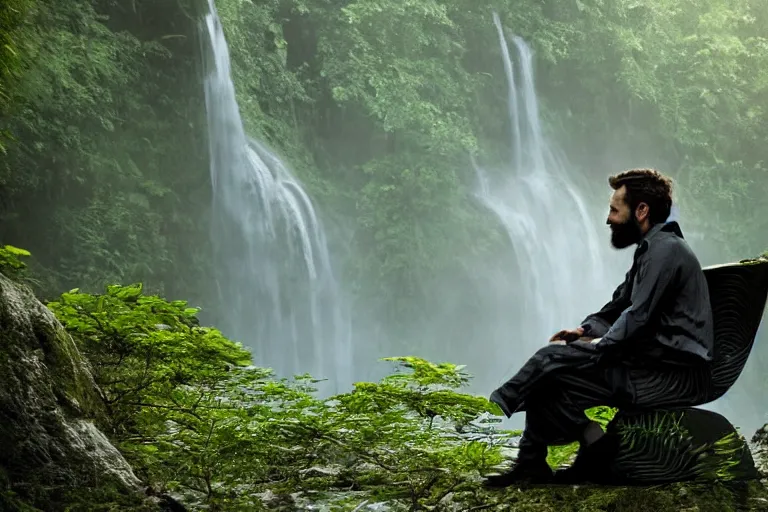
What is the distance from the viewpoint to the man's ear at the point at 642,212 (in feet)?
9.38

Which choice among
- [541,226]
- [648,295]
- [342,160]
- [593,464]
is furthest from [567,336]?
[541,226]

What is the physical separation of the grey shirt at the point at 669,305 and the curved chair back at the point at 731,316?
0.51 feet

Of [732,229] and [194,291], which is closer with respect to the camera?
[194,291]

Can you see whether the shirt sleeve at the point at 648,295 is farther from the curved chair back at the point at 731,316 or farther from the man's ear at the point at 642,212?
the curved chair back at the point at 731,316

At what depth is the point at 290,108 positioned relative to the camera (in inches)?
788

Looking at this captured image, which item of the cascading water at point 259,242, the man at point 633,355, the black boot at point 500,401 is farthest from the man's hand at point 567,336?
the cascading water at point 259,242

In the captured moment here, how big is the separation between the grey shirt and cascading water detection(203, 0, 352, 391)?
14105 mm

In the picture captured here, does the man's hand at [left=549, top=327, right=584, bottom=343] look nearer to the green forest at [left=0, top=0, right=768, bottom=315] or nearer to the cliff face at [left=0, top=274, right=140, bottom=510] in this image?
the cliff face at [left=0, top=274, right=140, bottom=510]

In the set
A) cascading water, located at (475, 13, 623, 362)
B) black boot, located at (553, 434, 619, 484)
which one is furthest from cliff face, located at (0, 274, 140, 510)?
cascading water, located at (475, 13, 623, 362)

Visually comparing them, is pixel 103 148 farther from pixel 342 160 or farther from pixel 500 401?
pixel 500 401

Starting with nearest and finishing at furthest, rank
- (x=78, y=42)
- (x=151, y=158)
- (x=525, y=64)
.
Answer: (x=78, y=42) → (x=151, y=158) → (x=525, y=64)

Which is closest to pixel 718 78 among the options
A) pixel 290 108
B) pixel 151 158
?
pixel 290 108

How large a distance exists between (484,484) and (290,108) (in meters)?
17.9

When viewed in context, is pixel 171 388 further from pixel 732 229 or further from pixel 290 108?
pixel 732 229
